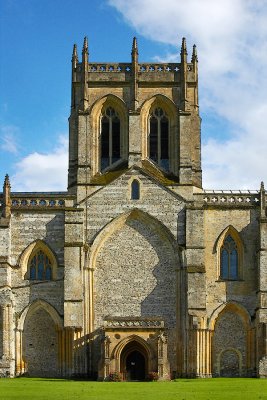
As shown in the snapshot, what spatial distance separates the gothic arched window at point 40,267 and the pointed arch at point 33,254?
134 mm

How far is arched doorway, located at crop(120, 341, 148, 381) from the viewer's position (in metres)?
59.3

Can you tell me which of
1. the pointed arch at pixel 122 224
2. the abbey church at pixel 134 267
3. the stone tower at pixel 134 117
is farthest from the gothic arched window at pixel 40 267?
→ the stone tower at pixel 134 117

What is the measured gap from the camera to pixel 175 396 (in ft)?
138

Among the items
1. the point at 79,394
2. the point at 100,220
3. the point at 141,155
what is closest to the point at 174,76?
the point at 141,155

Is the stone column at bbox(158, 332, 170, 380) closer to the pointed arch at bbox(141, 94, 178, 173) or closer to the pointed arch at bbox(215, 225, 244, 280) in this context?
the pointed arch at bbox(215, 225, 244, 280)

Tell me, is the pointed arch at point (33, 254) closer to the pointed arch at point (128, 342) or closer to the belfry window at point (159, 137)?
the pointed arch at point (128, 342)

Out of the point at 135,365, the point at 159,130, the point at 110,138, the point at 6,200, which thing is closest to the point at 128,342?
the point at 135,365

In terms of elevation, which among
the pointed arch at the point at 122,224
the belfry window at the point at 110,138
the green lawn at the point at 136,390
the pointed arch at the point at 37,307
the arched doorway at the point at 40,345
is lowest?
the green lawn at the point at 136,390

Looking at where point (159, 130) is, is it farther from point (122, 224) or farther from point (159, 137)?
point (122, 224)

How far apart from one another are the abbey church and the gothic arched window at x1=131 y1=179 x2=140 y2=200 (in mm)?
75

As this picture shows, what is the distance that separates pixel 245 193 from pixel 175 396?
24.1 m

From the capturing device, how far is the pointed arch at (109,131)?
65438 mm

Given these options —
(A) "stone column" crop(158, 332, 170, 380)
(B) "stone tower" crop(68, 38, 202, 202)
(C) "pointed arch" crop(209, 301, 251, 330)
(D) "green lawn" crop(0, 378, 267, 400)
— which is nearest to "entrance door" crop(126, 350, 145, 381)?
(A) "stone column" crop(158, 332, 170, 380)

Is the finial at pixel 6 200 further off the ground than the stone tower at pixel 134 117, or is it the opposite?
the stone tower at pixel 134 117
